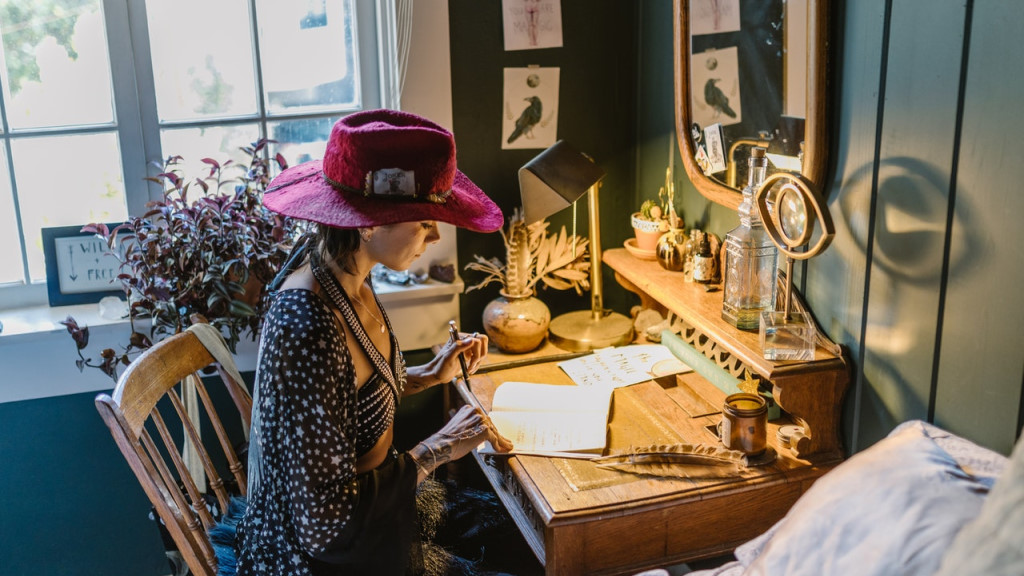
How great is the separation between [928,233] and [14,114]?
2.31 m

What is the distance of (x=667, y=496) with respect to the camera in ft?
5.61

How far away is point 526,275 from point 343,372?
0.96 metres

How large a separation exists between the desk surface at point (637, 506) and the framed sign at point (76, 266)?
128 centimetres

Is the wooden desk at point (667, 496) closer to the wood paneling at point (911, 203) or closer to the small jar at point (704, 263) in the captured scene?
the wood paneling at point (911, 203)

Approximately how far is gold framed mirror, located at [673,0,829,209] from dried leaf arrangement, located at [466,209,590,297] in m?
0.45

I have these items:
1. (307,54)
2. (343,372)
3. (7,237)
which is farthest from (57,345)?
(343,372)

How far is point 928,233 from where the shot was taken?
1544mm

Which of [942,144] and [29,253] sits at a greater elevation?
[942,144]

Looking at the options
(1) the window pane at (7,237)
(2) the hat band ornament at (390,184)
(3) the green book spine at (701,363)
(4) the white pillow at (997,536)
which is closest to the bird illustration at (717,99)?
(3) the green book spine at (701,363)

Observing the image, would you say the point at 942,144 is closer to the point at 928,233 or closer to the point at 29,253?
the point at 928,233

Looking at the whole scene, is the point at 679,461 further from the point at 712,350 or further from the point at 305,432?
the point at 305,432

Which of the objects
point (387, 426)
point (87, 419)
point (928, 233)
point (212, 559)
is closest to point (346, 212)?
point (387, 426)

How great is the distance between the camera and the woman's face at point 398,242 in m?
1.66

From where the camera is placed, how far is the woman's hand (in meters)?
1.76
